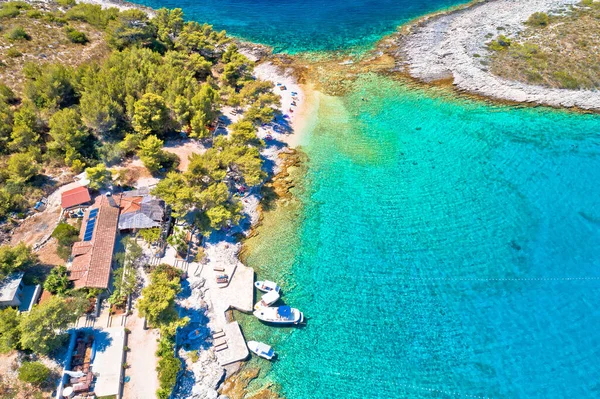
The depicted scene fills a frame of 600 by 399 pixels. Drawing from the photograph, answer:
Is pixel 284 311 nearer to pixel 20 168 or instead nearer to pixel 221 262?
pixel 221 262

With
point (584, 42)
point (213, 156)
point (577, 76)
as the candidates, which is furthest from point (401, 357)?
point (584, 42)

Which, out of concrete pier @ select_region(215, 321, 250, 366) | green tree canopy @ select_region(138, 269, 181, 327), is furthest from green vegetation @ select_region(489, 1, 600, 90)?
green tree canopy @ select_region(138, 269, 181, 327)

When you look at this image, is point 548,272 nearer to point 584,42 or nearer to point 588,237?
point 588,237

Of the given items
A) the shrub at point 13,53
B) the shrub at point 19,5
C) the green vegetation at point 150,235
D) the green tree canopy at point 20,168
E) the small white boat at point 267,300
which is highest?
the shrub at point 19,5

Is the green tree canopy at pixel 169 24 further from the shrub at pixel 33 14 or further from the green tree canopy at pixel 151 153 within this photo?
the green tree canopy at pixel 151 153

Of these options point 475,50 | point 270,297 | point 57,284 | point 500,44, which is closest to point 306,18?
point 475,50

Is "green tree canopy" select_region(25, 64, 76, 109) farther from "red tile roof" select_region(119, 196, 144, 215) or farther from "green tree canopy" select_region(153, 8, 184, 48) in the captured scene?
"green tree canopy" select_region(153, 8, 184, 48)

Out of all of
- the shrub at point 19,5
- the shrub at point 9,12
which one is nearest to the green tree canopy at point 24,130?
the shrub at point 9,12
